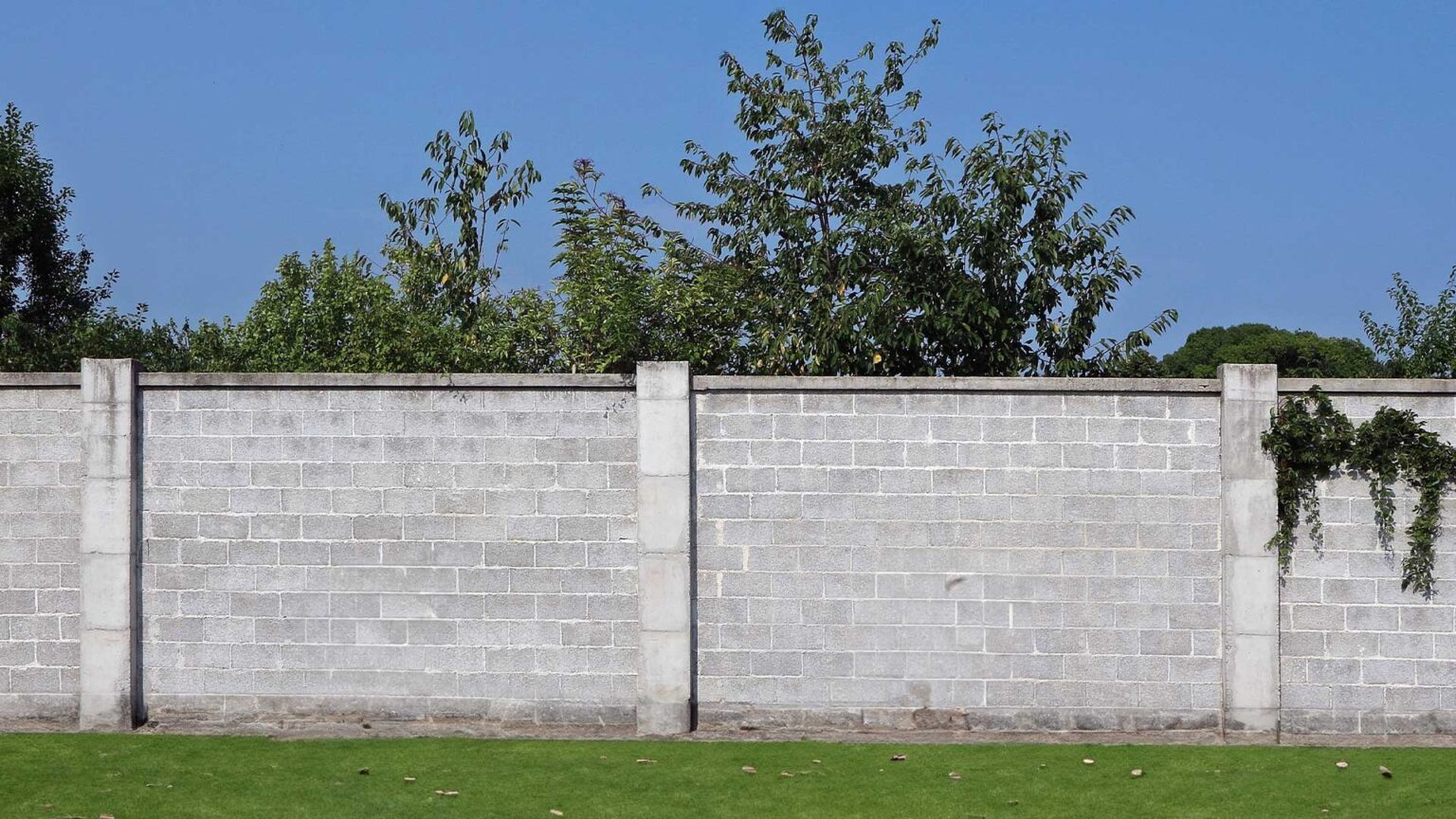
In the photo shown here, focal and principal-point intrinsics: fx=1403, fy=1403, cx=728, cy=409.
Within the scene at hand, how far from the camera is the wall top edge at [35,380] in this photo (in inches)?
409

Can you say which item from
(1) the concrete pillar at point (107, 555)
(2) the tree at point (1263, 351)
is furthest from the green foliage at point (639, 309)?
(2) the tree at point (1263, 351)

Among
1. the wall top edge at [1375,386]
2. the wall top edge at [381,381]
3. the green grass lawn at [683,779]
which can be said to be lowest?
the green grass lawn at [683,779]

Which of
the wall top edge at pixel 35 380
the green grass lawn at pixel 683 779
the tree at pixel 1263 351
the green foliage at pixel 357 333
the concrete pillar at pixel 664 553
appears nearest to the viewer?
the green grass lawn at pixel 683 779

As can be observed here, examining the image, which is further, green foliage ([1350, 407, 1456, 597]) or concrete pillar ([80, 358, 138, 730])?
concrete pillar ([80, 358, 138, 730])

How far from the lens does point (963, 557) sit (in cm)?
1019

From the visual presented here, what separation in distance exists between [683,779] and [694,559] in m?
1.83

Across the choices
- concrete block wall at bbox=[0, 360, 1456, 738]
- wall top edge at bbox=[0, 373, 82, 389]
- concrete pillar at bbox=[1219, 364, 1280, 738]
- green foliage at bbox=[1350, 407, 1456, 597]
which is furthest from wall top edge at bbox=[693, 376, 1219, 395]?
wall top edge at bbox=[0, 373, 82, 389]

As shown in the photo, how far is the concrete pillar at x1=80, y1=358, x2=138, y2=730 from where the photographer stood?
1029cm

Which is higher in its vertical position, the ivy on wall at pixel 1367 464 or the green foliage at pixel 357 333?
the green foliage at pixel 357 333

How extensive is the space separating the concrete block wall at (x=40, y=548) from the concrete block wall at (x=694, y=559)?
A: 22 millimetres

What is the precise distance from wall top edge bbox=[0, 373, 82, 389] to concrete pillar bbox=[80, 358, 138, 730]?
162mm

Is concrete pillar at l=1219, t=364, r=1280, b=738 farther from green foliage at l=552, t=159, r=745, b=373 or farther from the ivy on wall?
green foliage at l=552, t=159, r=745, b=373

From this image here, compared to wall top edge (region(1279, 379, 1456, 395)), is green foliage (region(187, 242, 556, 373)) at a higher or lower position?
higher

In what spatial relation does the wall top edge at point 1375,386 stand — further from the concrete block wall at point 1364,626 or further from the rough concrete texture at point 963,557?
the rough concrete texture at point 963,557
